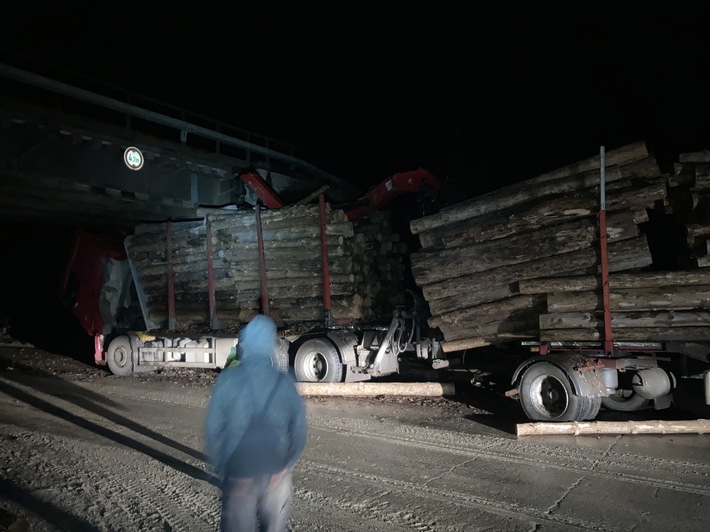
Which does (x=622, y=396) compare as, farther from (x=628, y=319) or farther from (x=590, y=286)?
(x=590, y=286)

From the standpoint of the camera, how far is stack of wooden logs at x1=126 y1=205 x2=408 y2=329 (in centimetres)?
1064

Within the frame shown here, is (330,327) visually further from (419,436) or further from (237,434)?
(237,434)

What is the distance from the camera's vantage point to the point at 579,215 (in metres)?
7.76

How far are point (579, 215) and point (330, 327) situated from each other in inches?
195

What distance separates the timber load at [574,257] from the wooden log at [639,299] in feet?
0.04

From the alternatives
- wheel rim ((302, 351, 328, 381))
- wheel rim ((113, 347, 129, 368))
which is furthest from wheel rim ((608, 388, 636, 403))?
wheel rim ((113, 347, 129, 368))

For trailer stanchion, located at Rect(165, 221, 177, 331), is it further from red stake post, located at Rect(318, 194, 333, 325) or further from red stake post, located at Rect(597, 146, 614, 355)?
red stake post, located at Rect(597, 146, 614, 355)

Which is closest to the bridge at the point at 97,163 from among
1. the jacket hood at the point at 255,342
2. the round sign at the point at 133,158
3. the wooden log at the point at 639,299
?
the round sign at the point at 133,158

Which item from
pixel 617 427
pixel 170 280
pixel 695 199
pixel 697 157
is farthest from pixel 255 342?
pixel 170 280

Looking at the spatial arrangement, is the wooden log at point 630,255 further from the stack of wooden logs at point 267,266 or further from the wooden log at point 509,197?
the stack of wooden logs at point 267,266

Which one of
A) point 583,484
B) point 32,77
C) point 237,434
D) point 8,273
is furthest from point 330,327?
point 8,273

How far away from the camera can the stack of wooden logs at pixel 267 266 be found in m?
10.6

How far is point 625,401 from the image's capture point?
8141 millimetres

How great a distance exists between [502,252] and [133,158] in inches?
500
